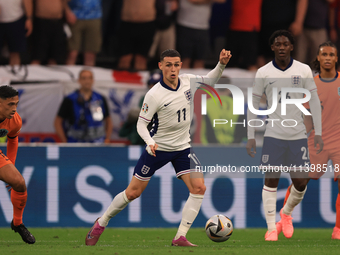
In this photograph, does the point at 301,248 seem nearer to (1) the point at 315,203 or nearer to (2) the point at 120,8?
(1) the point at 315,203

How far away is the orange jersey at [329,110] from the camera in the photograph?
7.68 m

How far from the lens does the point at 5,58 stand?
11.8 m

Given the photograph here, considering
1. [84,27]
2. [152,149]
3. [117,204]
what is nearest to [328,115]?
[152,149]

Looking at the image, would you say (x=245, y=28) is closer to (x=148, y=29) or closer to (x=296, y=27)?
(x=296, y=27)

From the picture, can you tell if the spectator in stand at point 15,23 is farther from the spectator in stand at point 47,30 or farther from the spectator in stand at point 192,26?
the spectator in stand at point 192,26

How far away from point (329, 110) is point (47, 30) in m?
5.67

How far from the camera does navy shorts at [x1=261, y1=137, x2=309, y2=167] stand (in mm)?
7195

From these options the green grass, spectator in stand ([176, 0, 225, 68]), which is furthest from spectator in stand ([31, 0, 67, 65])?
the green grass

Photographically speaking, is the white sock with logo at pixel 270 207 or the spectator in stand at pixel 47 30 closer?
the white sock with logo at pixel 270 207

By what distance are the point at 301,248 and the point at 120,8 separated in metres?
6.91

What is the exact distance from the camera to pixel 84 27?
36.5 ft

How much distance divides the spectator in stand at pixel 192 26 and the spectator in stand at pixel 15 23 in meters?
2.91

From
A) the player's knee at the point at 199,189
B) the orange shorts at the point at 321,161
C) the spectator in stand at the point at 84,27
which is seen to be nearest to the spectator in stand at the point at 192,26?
the spectator in stand at the point at 84,27

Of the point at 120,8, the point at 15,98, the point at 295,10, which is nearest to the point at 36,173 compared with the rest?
the point at 15,98
